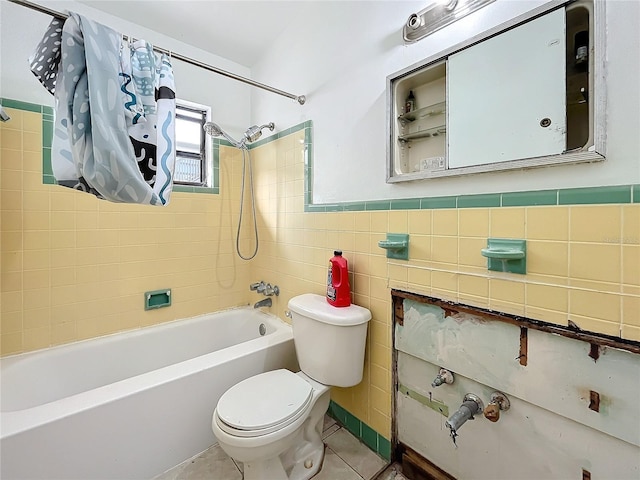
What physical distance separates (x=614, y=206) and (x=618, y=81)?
0.32 meters

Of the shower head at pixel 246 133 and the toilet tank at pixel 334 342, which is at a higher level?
the shower head at pixel 246 133

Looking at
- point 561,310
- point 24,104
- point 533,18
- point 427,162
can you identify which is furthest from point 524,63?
point 24,104

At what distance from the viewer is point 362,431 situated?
1.43m

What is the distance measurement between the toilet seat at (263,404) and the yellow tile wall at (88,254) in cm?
102

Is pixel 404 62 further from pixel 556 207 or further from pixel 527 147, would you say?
pixel 556 207

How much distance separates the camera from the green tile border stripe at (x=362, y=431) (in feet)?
4.33

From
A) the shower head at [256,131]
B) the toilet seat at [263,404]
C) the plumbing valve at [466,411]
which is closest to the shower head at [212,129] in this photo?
the shower head at [256,131]

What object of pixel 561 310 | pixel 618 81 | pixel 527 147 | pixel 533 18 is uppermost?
pixel 533 18

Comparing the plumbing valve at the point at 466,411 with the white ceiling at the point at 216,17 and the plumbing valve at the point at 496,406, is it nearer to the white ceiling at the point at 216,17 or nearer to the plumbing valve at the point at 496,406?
the plumbing valve at the point at 496,406

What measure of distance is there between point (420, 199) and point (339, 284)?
54 cm

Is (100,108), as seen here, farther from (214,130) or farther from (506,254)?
(506,254)

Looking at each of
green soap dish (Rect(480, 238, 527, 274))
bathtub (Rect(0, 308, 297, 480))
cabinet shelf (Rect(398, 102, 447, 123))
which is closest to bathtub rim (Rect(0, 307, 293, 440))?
bathtub (Rect(0, 308, 297, 480))

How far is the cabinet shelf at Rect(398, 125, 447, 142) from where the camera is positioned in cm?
111

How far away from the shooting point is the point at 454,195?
1.05 meters
